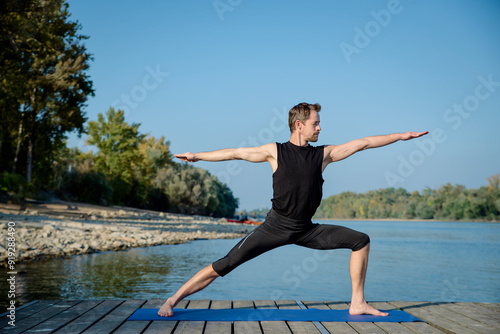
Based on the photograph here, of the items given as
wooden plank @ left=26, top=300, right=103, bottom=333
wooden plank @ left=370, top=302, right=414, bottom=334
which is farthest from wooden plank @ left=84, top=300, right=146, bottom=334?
wooden plank @ left=370, top=302, right=414, bottom=334

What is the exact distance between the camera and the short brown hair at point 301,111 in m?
4.38

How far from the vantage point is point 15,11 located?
15.0 metres

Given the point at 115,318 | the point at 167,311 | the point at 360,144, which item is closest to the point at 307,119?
the point at 360,144

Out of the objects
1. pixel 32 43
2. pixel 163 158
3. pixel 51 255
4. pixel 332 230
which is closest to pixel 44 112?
pixel 32 43

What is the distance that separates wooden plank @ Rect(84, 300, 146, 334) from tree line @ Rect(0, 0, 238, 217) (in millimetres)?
13019

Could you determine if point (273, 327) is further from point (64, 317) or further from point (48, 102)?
point (48, 102)

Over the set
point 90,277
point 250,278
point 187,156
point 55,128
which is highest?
point 55,128

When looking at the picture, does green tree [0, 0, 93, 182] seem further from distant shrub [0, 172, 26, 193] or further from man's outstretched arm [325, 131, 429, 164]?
man's outstretched arm [325, 131, 429, 164]

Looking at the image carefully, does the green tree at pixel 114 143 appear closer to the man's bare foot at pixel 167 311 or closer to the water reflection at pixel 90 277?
the water reflection at pixel 90 277

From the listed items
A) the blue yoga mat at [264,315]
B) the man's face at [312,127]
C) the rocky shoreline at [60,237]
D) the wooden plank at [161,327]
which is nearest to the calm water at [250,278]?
the rocky shoreline at [60,237]

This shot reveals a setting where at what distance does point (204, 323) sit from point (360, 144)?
2.25m

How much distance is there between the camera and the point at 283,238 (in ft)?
14.1

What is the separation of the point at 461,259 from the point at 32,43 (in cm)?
2145

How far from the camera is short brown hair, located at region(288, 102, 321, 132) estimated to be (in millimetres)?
4379
